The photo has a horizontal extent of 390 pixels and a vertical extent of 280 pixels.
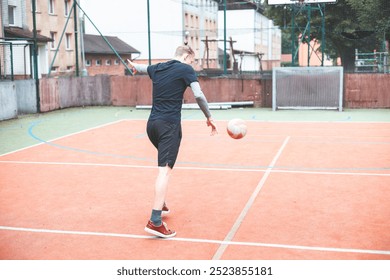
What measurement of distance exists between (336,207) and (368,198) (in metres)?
0.74

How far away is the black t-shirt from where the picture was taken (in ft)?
20.8

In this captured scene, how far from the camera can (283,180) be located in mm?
9242

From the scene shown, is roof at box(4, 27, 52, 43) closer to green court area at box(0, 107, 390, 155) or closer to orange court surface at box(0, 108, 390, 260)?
green court area at box(0, 107, 390, 155)

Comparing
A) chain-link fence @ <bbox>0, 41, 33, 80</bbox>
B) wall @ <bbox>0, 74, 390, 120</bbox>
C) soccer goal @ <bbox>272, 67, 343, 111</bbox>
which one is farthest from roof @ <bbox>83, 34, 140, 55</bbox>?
soccer goal @ <bbox>272, 67, 343, 111</bbox>

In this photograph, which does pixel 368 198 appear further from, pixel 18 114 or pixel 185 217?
pixel 18 114

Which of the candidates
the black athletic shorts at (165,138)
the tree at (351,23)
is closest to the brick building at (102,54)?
the tree at (351,23)

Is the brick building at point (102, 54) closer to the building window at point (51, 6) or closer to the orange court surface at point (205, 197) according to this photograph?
the building window at point (51, 6)

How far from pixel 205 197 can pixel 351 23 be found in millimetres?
31729

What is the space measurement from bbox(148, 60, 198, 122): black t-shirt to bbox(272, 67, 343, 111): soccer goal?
1696 cm

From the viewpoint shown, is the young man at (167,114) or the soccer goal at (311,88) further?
the soccer goal at (311,88)

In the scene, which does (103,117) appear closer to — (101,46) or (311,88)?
(311,88)

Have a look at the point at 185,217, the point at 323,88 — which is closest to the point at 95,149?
the point at 185,217

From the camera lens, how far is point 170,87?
20.8ft

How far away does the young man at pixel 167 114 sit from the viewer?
6293 millimetres
